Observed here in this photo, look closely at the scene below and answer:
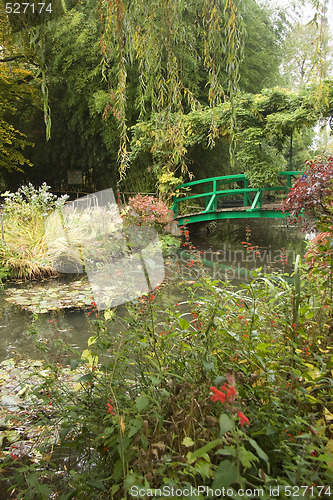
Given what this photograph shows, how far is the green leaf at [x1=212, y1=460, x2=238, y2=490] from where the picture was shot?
66 centimetres

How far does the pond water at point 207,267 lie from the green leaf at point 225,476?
1.30 metres

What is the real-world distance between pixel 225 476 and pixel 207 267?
572 cm

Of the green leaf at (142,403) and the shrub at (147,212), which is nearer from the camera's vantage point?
the green leaf at (142,403)

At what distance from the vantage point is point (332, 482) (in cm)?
81

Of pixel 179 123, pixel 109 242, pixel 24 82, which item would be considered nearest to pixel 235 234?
pixel 109 242

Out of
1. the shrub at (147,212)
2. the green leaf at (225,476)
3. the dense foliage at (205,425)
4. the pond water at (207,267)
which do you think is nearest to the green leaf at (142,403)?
the dense foliage at (205,425)

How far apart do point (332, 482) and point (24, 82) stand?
12.8 m

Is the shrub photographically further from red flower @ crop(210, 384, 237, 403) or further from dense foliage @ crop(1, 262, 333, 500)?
red flower @ crop(210, 384, 237, 403)

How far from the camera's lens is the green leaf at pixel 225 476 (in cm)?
66

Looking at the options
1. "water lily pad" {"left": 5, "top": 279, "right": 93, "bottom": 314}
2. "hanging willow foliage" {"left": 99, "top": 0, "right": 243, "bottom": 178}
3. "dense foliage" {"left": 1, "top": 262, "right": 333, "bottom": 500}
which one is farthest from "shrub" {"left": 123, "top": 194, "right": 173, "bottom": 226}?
"dense foliage" {"left": 1, "top": 262, "right": 333, "bottom": 500}

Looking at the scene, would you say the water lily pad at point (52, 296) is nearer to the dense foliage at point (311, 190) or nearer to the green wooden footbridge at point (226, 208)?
the dense foliage at point (311, 190)

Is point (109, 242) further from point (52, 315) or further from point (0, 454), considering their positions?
point (0, 454)

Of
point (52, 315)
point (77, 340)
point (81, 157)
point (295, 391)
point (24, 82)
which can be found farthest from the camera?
point (81, 157)

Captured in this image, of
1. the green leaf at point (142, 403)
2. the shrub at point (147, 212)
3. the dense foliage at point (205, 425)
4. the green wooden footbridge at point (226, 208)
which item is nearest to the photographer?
the dense foliage at point (205, 425)
